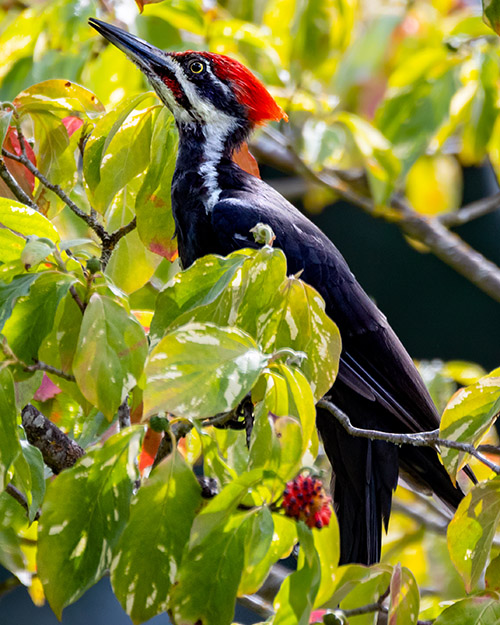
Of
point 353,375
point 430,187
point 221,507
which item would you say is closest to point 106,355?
point 221,507

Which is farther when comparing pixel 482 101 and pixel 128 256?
pixel 482 101

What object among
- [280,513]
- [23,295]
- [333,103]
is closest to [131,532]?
[280,513]

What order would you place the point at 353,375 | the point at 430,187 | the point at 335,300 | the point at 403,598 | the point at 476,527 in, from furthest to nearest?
the point at 430,187, the point at 335,300, the point at 353,375, the point at 476,527, the point at 403,598

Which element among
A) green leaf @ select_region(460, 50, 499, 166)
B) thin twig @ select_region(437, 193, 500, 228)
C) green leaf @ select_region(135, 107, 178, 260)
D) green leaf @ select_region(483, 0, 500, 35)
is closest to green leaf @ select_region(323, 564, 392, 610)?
green leaf @ select_region(135, 107, 178, 260)

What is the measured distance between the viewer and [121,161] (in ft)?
4.47

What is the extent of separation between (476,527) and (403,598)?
162 millimetres

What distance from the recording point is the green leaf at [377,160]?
8.14ft

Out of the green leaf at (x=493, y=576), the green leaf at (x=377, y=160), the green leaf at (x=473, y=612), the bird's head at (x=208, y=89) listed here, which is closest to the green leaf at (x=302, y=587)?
the green leaf at (x=473, y=612)

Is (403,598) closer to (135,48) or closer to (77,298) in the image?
(77,298)

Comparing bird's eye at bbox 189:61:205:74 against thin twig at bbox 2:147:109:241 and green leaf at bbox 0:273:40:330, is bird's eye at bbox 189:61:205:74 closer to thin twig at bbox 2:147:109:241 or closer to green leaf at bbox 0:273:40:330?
thin twig at bbox 2:147:109:241

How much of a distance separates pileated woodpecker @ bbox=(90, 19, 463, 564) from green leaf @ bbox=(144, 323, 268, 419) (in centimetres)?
88

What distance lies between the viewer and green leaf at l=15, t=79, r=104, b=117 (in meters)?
1.41

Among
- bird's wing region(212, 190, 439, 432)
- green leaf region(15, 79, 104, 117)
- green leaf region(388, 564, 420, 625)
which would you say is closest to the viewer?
green leaf region(388, 564, 420, 625)

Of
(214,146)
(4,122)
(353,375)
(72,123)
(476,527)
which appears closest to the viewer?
(476,527)
